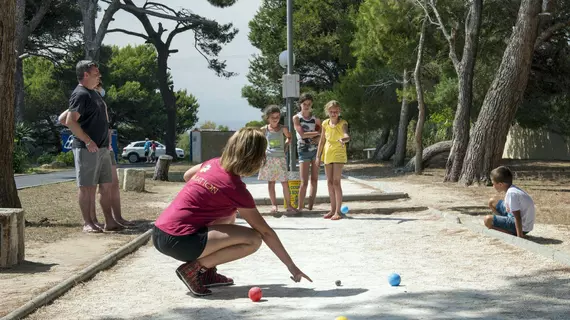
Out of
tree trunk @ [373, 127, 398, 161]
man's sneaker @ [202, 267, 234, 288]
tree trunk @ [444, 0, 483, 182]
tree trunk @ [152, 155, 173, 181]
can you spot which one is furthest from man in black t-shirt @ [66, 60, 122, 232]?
tree trunk @ [373, 127, 398, 161]

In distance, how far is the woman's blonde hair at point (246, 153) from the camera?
577 centimetres

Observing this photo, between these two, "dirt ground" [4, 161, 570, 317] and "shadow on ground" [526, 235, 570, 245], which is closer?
"dirt ground" [4, 161, 570, 317]

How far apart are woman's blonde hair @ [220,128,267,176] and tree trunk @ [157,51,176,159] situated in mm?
36806

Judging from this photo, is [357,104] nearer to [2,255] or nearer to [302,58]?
[302,58]

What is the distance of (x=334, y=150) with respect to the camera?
450 inches

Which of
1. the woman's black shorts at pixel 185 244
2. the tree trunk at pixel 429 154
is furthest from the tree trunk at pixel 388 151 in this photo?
the woman's black shorts at pixel 185 244

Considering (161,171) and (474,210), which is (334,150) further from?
(161,171)

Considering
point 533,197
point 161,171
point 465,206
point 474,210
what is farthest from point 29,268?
point 161,171

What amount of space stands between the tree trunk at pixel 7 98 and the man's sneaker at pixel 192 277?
199 inches

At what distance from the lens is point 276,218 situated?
11.8 metres

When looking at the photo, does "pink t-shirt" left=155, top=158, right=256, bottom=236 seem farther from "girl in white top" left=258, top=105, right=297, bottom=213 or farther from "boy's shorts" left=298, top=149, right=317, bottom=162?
"boy's shorts" left=298, top=149, right=317, bottom=162

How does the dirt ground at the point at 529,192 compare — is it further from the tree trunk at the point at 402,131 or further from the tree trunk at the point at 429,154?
the tree trunk at the point at 402,131

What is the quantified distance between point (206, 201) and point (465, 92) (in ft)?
49.7

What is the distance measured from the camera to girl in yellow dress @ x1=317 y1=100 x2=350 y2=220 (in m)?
11.4
